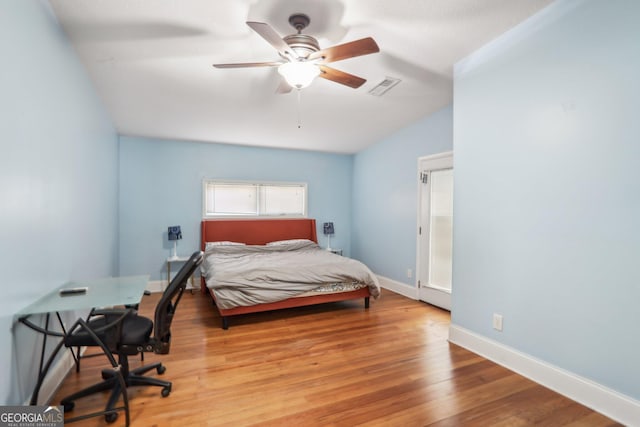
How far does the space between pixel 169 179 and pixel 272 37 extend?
3640 mm

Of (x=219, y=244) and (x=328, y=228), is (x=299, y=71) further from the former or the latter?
(x=328, y=228)

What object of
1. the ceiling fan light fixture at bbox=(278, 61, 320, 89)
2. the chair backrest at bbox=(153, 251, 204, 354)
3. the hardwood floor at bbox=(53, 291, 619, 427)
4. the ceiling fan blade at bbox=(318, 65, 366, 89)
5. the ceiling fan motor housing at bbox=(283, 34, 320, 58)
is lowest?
the hardwood floor at bbox=(53, 291, 619, 427)

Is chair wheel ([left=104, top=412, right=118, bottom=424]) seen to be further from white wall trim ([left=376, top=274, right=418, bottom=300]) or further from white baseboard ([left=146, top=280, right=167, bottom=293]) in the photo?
white wall trim ([left=376, top=274, right=418, bottom=300])

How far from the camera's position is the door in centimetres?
372

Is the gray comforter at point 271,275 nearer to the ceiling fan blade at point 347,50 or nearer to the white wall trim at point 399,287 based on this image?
the white wall trim at point 399,287

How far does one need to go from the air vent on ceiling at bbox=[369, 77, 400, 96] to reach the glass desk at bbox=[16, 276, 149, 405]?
112 inches

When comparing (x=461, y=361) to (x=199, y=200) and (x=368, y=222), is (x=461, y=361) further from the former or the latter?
(x=199, y=200)

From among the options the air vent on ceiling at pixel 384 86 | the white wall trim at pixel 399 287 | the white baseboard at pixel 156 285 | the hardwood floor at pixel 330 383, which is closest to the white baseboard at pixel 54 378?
the hardwood floor at pixel 330 383

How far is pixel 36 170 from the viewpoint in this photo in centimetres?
177

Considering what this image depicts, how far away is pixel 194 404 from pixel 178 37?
2.63m

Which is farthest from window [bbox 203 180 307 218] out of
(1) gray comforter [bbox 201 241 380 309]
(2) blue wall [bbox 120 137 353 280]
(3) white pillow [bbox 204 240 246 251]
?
(1) gray comforter [bbox 201 241 380 309]

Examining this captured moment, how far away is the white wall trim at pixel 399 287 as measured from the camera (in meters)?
4.19

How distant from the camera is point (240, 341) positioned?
2.83 metres

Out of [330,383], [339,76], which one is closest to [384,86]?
[339,76]
